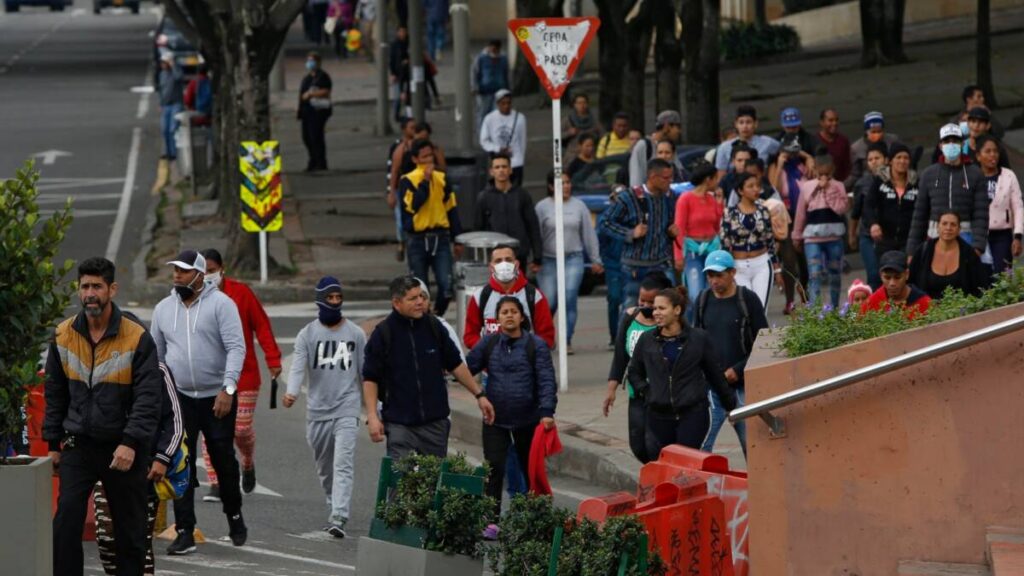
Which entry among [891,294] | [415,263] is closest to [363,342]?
[891,294]

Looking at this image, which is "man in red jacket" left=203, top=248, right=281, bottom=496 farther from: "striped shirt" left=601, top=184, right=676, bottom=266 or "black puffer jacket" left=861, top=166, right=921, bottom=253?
"black puffer jacket" left=861, top=166, right=921, bottom=253

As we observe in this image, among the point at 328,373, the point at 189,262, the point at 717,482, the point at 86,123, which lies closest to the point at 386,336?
the point at 328,373

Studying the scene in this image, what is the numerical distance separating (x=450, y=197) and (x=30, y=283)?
30.8 ft

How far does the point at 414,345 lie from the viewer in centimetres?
1158

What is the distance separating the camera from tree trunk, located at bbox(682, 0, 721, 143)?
27984 millimetres

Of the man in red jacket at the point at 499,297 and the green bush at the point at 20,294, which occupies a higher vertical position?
the green bush at the point at 20,294

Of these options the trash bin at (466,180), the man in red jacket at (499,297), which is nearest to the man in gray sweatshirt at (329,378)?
the man in red jacket at (499,297)

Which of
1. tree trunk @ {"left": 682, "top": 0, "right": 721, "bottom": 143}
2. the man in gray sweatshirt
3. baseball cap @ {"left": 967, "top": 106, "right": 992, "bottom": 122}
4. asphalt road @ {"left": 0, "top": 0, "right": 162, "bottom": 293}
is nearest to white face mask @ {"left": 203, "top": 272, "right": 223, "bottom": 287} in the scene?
the man in gray sweatshirt

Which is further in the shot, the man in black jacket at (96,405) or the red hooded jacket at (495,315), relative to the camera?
the red hooded jacket at (495,315)

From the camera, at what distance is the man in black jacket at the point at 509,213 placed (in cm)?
1691

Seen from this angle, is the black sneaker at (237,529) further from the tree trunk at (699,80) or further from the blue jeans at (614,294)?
the tree trunk at (699,80)

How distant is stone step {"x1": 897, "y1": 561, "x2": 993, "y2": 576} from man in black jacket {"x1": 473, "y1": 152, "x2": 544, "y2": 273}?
8515mm

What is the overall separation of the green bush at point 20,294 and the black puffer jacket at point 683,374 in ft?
12.2

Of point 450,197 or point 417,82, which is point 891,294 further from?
point 417,82
